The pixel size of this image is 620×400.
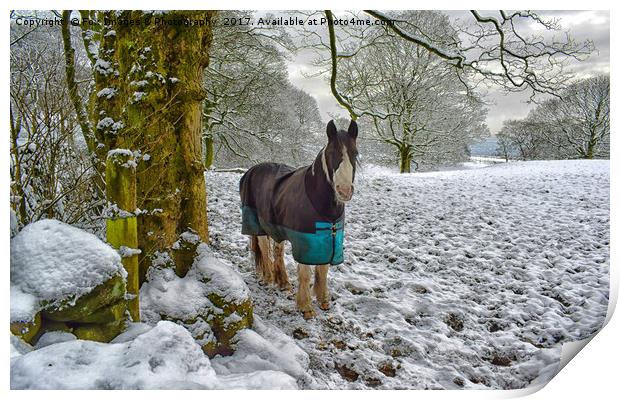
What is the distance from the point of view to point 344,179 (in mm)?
2252

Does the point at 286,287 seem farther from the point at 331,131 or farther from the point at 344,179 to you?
the point at 331,131

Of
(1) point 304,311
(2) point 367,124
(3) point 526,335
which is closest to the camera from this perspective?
(3) point 526,335

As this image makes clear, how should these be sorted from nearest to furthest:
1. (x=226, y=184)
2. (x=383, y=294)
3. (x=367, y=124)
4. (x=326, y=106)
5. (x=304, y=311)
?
(x=304, y=311) < (x=383, y=294) < (x=326, y=106) < (x=367, y=124) < (x=226, y=184)

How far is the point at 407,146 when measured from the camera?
5.98 meters

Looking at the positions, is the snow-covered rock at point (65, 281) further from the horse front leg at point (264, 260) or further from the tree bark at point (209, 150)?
the tree bark at point (209, 150)

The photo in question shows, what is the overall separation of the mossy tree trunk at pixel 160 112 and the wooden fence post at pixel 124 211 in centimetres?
17

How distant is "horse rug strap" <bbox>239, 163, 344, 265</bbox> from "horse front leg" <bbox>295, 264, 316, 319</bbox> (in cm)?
22

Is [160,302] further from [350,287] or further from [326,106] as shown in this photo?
[326,106]

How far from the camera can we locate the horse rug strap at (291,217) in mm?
2533

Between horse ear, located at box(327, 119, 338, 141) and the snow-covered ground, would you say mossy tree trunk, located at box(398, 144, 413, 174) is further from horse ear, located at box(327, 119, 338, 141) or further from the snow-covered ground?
horse ear, located at box(327, 119, 338, 141)

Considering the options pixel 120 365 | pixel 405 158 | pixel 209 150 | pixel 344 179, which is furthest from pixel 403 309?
pixel 209 150

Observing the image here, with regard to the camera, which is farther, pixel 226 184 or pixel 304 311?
pixel 226 184
